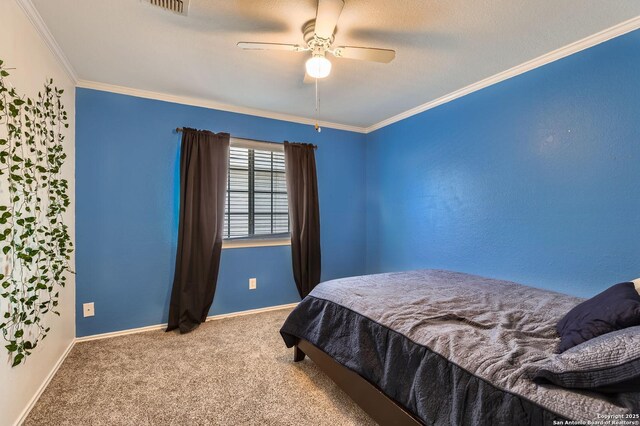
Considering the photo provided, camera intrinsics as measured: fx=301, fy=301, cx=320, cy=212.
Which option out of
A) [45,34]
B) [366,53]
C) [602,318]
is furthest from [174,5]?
[602,318]

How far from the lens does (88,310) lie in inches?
109

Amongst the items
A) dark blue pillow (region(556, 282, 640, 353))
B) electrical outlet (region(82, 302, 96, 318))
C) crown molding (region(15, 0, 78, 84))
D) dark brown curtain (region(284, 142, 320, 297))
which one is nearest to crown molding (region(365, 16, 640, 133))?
dark brown curtain (region(284, 142, 320, 297))

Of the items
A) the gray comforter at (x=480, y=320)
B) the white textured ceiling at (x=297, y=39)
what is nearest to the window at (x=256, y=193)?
the white textured ceiling at (x=297, y=39)

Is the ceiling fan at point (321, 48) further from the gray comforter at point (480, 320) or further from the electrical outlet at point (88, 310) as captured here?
the electrical outlet at point (88, 310)

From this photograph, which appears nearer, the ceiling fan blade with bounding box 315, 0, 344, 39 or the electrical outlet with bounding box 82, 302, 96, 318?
the ceiling fan blade with bounding box 315, 0, 344, 39

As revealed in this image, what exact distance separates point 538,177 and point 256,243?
2814 mm

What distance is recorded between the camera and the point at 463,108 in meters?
2.97

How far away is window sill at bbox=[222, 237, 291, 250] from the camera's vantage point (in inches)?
134

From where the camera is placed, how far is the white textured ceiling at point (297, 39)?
69.5 inches

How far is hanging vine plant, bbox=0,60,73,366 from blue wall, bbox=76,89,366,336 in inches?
14.9

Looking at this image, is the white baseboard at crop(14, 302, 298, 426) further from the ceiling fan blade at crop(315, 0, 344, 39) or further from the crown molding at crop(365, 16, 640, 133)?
the crown molding at crop(365, 16, 640, 133)

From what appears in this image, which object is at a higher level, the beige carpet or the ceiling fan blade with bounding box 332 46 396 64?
the ceiling fan blade with bounding box 332 46 396 64

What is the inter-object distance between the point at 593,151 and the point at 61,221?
398cm

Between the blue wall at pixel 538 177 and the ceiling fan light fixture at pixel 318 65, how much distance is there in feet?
5.64
